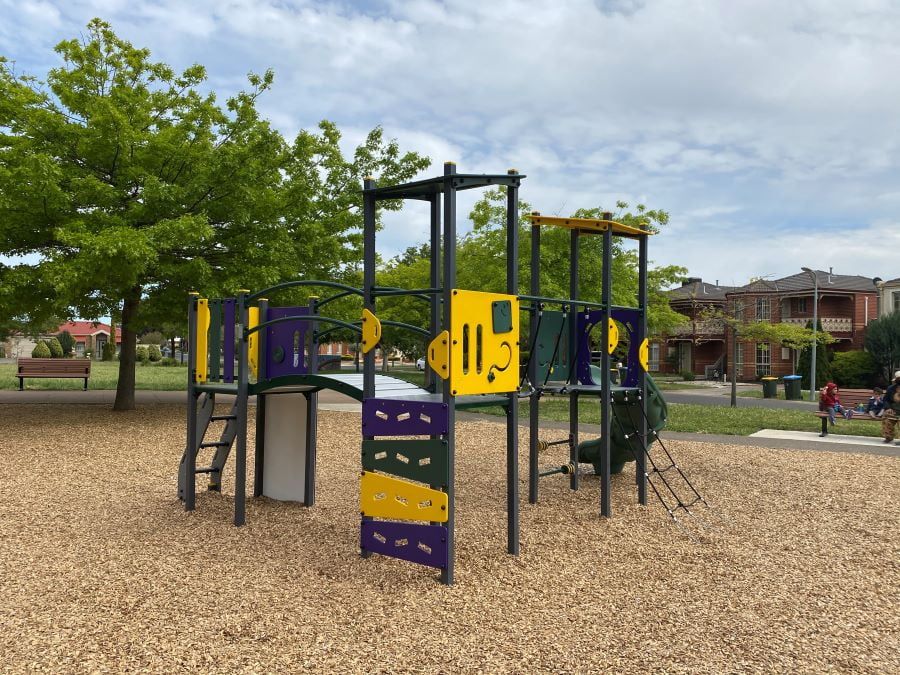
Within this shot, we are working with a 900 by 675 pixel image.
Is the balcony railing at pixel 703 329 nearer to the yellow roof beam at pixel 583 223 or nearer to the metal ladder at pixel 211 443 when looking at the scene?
the yellow roof beam at pixel 583 223

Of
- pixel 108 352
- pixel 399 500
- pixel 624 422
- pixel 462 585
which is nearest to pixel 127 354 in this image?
pixel 624 422

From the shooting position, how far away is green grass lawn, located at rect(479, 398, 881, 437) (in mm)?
13102

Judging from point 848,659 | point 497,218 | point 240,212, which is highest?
point 497,218

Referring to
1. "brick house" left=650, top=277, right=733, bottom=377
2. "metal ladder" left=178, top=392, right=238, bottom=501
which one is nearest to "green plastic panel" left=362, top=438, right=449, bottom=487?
"metal ladder" left=178, top=392, right=238, bottom=501

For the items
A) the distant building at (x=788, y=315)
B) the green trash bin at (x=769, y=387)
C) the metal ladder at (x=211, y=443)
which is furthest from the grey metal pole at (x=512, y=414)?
the distant building at (x=788, y=315)

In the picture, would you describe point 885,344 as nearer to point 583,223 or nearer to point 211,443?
point 583,223

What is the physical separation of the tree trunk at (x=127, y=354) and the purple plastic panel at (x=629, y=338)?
9227 millimetres

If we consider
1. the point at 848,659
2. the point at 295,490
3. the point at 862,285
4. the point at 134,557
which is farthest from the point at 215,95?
the point at 862,285

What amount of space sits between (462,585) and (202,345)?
11.2ft

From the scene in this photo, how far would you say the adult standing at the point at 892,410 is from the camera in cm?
1149

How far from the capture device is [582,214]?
20.9 meters

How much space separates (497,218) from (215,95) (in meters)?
8.68

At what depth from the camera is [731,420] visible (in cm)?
1470

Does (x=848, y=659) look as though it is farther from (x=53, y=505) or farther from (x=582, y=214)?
(x=582, y=214)
